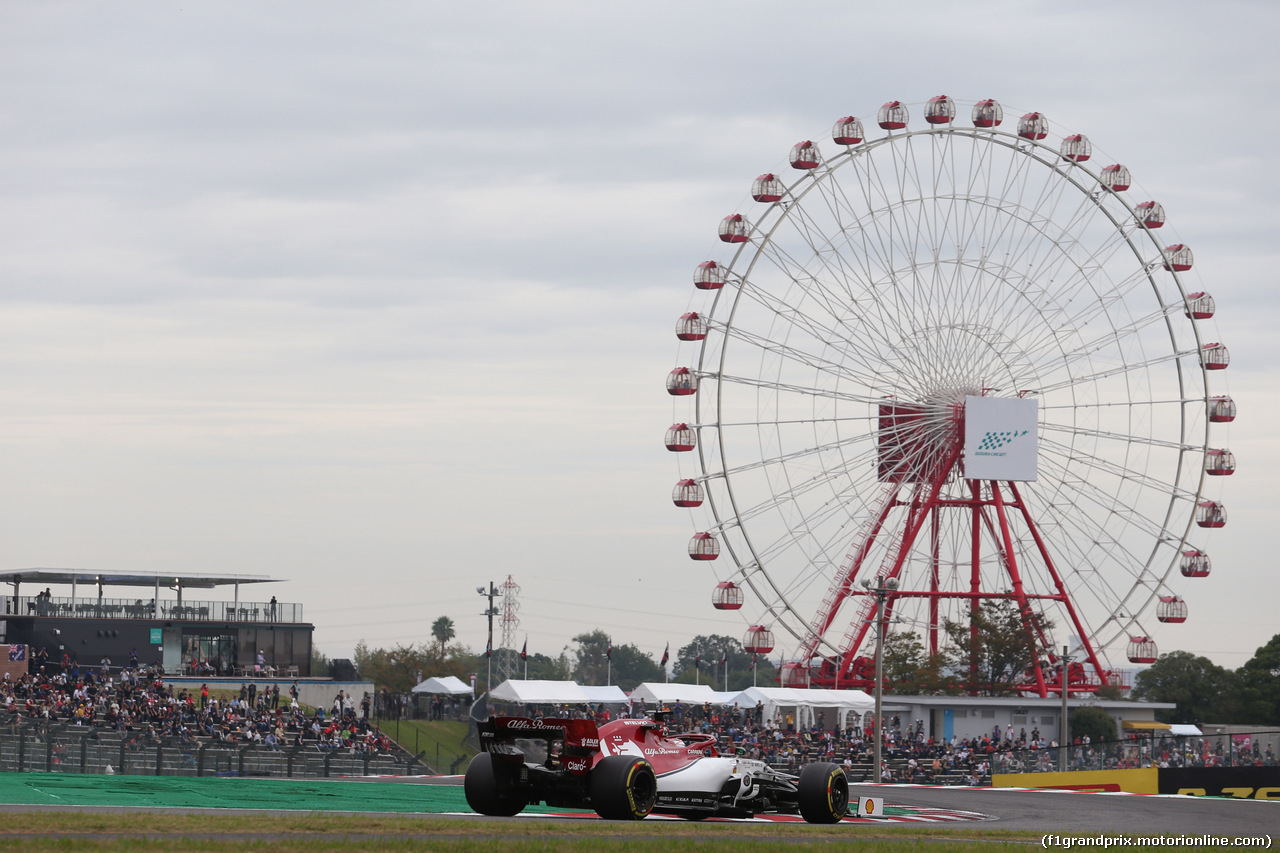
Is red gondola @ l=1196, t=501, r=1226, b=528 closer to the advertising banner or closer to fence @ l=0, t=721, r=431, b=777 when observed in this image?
the advertising banner

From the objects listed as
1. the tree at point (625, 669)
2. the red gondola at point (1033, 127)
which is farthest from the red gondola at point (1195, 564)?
the tree at point (625, 669)

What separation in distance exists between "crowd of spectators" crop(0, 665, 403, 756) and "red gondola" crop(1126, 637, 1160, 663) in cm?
2959

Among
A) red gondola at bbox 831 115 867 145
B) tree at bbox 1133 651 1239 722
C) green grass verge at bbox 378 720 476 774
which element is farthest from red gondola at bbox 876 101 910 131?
tree at bbox 1133 651 1239 722

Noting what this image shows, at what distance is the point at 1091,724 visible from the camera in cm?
6306

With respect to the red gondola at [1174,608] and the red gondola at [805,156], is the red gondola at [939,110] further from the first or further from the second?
the red gondola at [1174,608]

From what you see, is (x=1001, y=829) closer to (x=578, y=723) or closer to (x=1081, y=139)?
(x=578, y=723)

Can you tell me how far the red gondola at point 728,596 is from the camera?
5559 cm

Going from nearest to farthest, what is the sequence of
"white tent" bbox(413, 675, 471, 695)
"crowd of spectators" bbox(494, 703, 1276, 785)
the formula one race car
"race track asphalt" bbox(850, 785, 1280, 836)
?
1. the formula one race car
2. "race track asphalt" bbox(850, 785, 1280, 836)
3. "crowd of spectators" bbox(494, 703, 1276, 785)
4. "white tent" bbox(413, 675, 471, 695)

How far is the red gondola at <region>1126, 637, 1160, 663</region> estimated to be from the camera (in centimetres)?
6088

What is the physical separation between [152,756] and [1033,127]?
126 feet

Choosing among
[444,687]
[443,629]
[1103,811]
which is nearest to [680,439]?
[444,687]

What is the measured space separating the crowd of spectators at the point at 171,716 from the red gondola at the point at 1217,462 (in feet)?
107

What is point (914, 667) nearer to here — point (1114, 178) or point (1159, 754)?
point (1114, 178)

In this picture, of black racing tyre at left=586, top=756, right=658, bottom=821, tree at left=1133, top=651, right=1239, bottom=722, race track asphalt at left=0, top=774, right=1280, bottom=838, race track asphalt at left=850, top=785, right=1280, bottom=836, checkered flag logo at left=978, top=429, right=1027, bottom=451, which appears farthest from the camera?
tree at left=1133, top=651, right=1239, bottom=722
